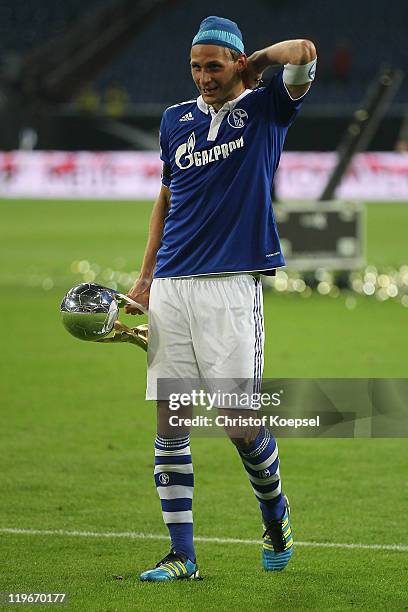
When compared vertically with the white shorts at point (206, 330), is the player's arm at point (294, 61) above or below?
above

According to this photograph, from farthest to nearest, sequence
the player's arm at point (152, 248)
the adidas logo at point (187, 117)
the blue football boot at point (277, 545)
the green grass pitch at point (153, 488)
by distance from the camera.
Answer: the player's arm at point (152, 248) < the blue football boot at point (277, 545) < the adidas logo at point (187, 117) < the green grass pitch at point (153, 488)

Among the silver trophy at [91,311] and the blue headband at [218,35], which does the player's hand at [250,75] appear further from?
the silver trophy at [91,311]

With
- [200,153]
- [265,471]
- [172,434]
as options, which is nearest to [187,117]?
[200,153]

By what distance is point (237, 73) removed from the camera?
5.00m

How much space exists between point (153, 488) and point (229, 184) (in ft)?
8.05

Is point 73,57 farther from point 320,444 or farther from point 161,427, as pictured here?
point 161,427

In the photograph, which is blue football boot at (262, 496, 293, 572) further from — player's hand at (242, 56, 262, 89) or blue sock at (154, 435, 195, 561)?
player's hand at (242, 56, 262, 89)

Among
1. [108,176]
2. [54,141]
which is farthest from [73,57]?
[108,176]

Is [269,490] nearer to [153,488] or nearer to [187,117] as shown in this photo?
[187,117]

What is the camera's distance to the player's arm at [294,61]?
478 cm

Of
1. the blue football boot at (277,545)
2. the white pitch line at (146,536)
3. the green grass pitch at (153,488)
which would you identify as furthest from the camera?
the white pitch line at (146,536)

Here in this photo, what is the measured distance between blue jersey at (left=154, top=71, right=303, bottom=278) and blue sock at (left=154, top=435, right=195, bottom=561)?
2.36 ft

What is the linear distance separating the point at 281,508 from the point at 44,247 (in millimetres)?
17316

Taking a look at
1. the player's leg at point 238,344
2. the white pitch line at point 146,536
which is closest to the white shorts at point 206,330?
the player's leg at point 238,344
